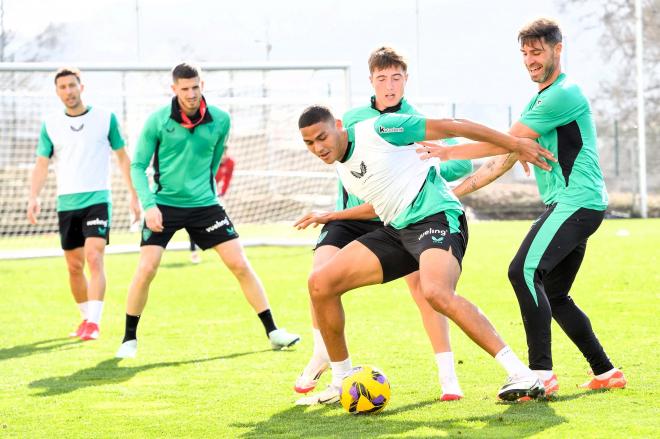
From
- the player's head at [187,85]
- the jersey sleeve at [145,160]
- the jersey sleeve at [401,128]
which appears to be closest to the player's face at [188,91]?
the player's head at [187,85]

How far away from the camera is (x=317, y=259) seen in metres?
7.01

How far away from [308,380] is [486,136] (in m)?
2.00

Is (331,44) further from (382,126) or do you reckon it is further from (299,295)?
(382,126)

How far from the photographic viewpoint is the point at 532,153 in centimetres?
600

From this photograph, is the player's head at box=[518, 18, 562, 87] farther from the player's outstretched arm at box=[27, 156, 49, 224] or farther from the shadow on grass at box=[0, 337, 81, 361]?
the player's outstretched arm at box=[27, 156, 49, 224]

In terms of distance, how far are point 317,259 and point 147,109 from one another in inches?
734

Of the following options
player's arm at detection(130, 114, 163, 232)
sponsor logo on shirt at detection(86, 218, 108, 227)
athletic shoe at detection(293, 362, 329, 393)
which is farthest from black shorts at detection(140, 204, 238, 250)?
athletic shoe at detection(293, 362, 329, 393)

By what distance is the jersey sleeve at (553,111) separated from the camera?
20.0 feet

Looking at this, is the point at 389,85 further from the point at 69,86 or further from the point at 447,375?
the point at 69,86

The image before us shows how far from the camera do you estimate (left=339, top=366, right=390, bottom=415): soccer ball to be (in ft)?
19.7

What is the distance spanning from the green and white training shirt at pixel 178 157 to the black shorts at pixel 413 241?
2.70 metres

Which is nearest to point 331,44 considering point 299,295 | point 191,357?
point 299,295

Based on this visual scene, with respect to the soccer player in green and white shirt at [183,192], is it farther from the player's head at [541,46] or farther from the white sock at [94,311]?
the player's head at [541,46]

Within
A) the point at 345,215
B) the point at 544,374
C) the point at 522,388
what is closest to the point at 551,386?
the point at 544,374
